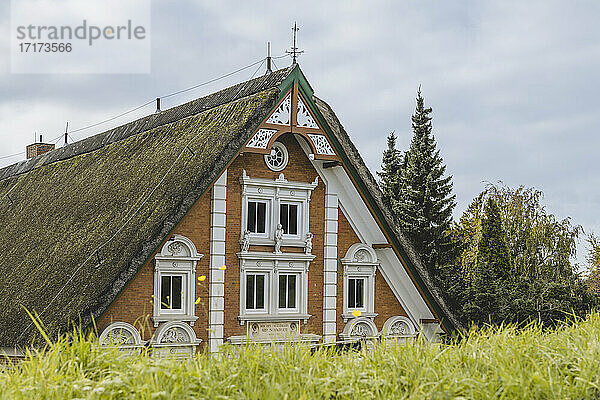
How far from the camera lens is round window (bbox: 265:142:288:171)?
15.5 m

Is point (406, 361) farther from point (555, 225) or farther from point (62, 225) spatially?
point (555, 225)

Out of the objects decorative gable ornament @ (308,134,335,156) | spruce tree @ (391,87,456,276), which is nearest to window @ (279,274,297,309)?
decorative gable ornament @ (308,134,335,156)

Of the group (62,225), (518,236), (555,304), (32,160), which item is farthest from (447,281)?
(62,225)

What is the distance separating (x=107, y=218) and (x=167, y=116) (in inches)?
161

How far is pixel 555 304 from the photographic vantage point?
25.3m

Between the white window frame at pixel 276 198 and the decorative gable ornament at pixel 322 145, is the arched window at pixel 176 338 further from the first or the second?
the decorative gable ornament at pixel 322 145

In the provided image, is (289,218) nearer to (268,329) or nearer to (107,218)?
(268,329)

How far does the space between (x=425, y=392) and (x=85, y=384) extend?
2629 millimetres

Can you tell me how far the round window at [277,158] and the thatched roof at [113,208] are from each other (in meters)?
0.96

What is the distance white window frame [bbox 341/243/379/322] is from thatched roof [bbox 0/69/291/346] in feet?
11.6

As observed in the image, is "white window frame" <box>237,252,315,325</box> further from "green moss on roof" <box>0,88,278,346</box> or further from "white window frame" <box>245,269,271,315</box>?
"green moss on roof" <box>0,88,278,346</box>

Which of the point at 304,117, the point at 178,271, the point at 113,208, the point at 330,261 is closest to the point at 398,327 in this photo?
the point at 330,261

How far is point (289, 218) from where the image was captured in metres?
15.8

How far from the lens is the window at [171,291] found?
1423 cm
